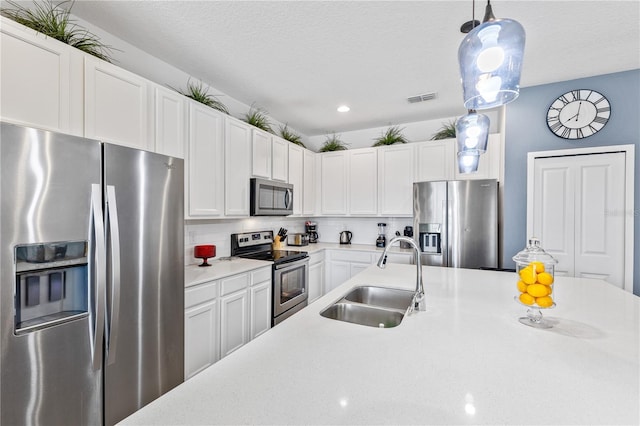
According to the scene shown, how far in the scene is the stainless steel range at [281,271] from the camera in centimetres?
295

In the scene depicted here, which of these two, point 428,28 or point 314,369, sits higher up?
point 428,28

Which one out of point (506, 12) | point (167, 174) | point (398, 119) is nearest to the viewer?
point (167, 174)

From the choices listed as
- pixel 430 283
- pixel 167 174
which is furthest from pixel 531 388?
pixel 167 174

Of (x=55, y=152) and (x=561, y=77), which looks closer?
(x=55, y=152)

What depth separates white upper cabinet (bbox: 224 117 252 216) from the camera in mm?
2803

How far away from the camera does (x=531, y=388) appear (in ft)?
2.64

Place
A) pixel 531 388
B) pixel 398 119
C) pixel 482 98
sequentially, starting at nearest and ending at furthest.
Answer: pixel 531 388 → pixel 482 98 → pixel 398 119

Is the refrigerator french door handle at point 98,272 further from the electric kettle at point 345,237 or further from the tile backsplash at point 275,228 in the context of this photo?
the electric kettle at point 345,237

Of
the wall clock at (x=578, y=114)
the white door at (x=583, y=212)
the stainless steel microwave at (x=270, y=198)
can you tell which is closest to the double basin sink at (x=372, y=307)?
the stainless steel microwave at (x=270, y=198)

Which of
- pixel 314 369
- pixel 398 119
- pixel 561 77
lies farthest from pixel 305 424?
pixel 398 119

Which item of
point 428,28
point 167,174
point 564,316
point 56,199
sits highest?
point 428,28

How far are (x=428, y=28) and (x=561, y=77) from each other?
1.83 meters

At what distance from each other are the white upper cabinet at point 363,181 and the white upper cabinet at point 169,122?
252 centimetres

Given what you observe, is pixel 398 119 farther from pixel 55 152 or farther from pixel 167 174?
pixel 55 152
